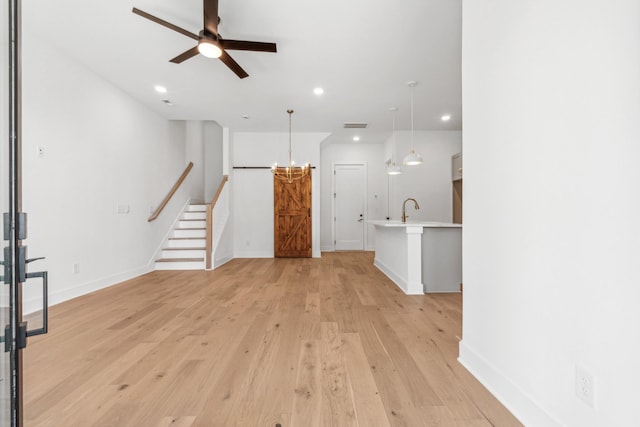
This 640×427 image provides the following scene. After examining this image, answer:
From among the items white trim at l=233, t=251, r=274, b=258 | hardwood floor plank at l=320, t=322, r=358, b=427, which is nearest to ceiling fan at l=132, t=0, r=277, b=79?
hardwood floor plank at l=320, t=322, r=358, b=427

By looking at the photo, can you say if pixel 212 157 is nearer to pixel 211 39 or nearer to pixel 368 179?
pixel 368 179

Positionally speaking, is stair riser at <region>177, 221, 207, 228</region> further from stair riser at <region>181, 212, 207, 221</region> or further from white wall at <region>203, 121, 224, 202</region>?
white wall at <region>203, 121, 224, 202</region>

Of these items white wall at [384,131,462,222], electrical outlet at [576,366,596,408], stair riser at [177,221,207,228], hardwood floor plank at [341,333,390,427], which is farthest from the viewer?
white wall at [384,131,462,222]

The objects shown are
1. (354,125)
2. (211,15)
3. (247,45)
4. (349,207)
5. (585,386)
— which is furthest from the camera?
(349,207)

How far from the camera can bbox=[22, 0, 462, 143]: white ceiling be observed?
274cm

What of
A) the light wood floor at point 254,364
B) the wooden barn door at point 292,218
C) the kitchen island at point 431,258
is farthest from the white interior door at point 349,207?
the light wood floor at point 254,364

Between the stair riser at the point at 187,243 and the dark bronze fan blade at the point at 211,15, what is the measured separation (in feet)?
14.3

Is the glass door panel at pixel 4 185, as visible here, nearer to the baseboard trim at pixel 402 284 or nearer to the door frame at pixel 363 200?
the baseboard trim at pixel 402 284

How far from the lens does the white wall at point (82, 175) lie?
313 centimetres

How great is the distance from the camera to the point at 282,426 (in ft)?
4.52

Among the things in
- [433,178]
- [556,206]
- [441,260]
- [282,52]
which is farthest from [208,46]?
[433,178]

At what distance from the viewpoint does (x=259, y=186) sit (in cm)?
715

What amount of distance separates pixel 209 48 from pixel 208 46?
0.03m

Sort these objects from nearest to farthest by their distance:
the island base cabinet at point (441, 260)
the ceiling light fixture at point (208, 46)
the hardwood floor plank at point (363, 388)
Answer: the hardwood floor plank at point (363, 388), the ceiling light fixture at point (208, 46), the island base cabinet at point (441, 260)
